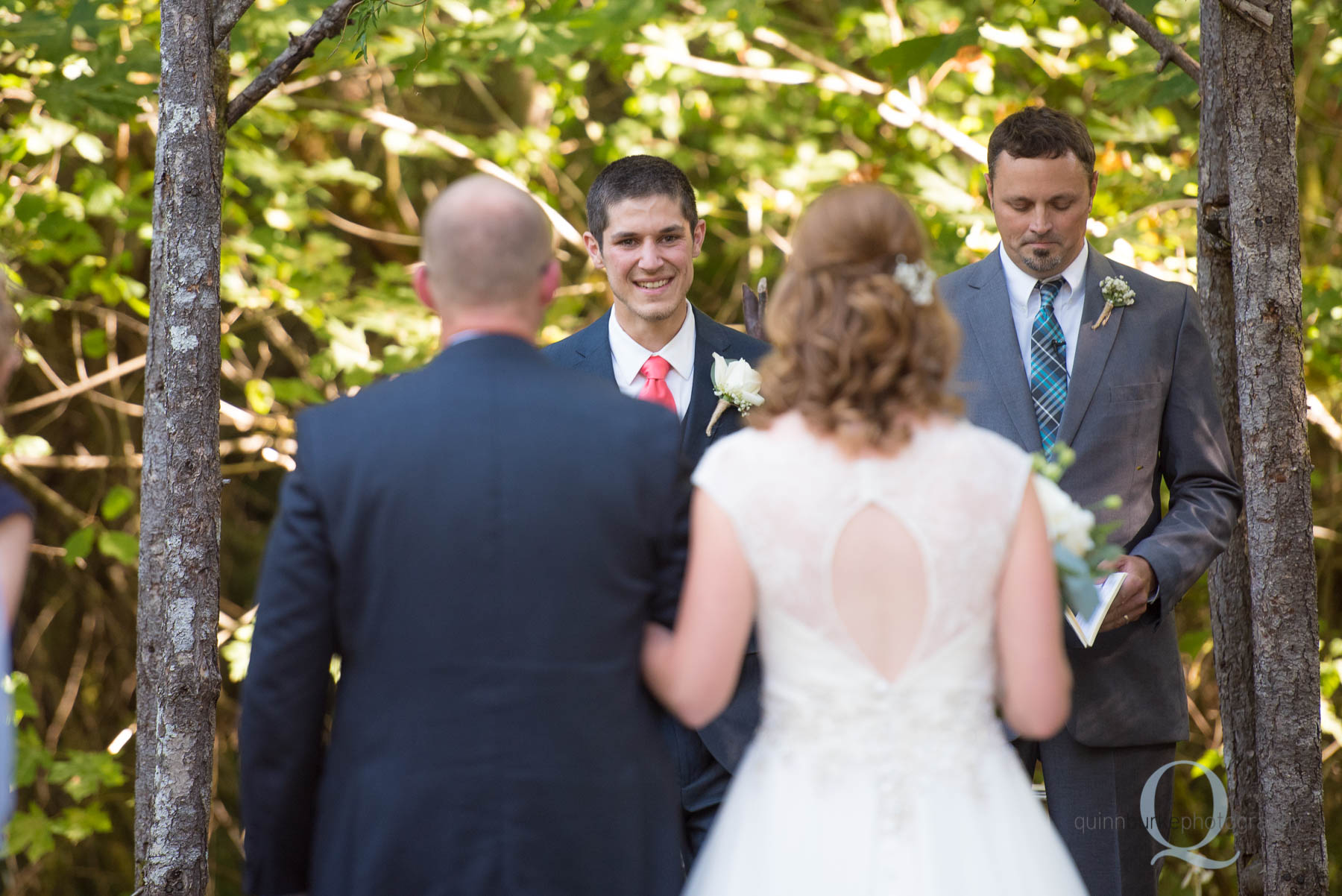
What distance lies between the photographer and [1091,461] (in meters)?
2.90

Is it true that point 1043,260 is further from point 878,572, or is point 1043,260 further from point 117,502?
point 117,502

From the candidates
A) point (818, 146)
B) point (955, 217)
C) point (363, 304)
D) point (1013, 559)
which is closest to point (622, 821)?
point (1013, 559)

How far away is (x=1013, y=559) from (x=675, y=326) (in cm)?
159

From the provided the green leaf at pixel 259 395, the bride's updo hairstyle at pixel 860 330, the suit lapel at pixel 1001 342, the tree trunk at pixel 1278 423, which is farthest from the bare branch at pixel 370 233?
the bride's updo hairstyle at pixel 860 330

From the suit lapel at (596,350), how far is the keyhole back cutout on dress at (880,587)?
4.91ft

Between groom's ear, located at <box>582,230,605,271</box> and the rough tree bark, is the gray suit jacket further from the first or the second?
the rough tree bark

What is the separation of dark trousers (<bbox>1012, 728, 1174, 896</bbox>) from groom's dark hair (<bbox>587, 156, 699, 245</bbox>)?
5.40 feet

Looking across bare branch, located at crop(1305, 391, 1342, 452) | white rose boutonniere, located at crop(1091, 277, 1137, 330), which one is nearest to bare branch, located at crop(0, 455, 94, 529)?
white rose boutonniere, located at crop(1091, 277, 1137, 330)

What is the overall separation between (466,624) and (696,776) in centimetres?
151

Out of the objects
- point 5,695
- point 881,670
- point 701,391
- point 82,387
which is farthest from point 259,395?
point 881,670

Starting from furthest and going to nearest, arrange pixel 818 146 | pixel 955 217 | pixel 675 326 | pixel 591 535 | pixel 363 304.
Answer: pixel 818 146 → pixel 363 304 → pixel 955 217 → pixel 675 326 → pixel 591 535

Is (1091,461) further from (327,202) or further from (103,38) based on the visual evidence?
(327,202)

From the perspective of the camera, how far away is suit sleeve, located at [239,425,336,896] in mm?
1898

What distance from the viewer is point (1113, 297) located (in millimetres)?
3004
